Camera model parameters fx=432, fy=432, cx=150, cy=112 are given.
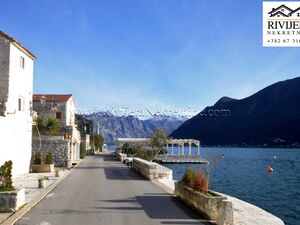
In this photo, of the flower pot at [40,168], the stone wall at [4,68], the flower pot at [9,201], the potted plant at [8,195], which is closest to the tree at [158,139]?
the flower pot at [40,168]

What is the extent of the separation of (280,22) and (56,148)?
90.4 ft

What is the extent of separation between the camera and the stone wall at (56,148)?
4391 cm

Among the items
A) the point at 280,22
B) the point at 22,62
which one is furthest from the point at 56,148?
the point at 280,22

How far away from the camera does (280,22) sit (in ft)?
84.7

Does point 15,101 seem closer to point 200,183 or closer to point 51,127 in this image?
point 51,127

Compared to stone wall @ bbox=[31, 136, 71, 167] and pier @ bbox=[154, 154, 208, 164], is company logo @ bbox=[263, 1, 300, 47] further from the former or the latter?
pier @ bbox=[154, 154, 208, 164]

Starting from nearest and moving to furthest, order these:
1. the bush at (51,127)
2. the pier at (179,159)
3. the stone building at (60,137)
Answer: the stone building at (60,137), the bush at (51,127), the pier at (179,159)

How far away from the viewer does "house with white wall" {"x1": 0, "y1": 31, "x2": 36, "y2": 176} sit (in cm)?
2775

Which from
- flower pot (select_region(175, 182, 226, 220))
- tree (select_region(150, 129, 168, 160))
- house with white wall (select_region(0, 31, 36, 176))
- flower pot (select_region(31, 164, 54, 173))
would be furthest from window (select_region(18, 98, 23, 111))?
tree (select_region(150, 129, 168, 160))

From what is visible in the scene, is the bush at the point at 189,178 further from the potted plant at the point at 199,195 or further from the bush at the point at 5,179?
the bush at the point at 5,179

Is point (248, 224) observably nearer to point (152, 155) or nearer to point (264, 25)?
point (264, 25)

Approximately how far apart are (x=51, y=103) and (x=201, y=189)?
5321cm

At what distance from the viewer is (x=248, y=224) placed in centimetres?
1457

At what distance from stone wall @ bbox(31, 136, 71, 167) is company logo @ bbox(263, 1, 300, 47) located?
26506mm
